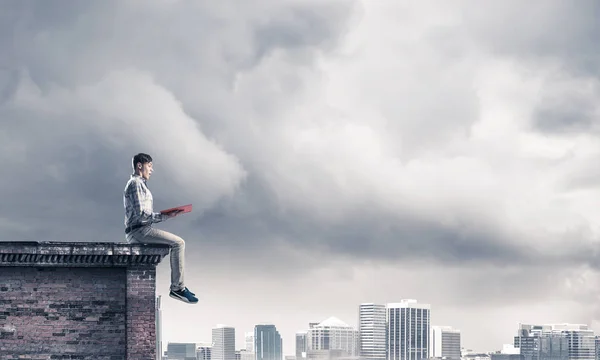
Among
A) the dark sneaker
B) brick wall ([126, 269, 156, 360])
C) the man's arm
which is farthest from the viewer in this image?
the dark sneaker

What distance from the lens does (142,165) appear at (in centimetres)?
1848

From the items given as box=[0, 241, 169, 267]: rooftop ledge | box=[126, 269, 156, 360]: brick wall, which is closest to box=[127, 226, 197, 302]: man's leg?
box=[0, 241, 169, 267]: rooftop ledge

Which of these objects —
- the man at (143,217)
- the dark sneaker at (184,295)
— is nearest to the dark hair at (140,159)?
the man at (143,217)

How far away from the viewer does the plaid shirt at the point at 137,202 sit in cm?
1830

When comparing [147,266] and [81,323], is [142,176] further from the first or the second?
[81,323]

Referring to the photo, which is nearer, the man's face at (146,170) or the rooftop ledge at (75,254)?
the rooftop ledge at (75,254)

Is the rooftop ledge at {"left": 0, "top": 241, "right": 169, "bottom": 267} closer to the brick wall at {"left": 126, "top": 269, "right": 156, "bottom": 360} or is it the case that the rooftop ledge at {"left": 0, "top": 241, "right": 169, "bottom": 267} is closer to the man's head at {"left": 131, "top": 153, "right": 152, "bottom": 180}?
the brick wall at {"left": 126, "top": 269, "right": 156, "bottom": 360}

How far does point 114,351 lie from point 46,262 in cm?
201

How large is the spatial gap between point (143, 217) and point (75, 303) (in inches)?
77.2

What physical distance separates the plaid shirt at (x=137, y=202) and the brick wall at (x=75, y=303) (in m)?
0.52

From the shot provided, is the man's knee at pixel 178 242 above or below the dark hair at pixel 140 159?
below

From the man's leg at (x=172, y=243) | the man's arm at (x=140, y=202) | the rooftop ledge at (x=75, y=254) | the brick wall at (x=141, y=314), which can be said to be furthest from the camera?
the man's leg at (x=172, y=243)

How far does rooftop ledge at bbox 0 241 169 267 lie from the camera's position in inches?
705

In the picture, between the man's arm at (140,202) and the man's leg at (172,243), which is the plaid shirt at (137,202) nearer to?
the man's arm at (140,202)
